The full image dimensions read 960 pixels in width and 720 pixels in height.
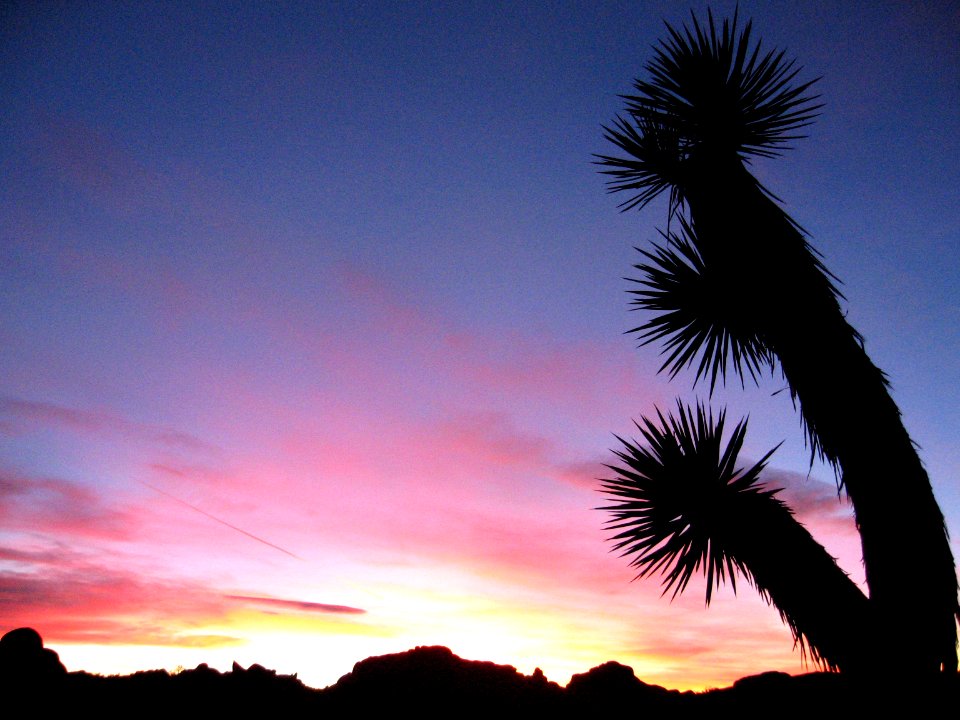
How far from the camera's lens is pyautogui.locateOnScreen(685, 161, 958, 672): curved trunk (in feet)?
10.7

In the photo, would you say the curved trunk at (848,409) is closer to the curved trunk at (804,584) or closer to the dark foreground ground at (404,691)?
the curved trunk at (804,584)

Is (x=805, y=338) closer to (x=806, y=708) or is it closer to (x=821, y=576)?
(x=821, y=576)

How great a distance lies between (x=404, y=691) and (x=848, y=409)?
3817 millimetres

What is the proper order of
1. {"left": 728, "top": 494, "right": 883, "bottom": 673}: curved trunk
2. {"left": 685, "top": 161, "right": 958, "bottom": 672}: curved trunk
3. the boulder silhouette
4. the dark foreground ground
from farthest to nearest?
the boulder silhouette, the dark foreground ground, {"left": 728, "top": 494, "right": 883, "bottom": 673}: curved trunk, {"left": 685, "top": 161, "right": 958, "bottom": 672}: curved trunk

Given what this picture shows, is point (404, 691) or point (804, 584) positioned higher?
point (804, 584)

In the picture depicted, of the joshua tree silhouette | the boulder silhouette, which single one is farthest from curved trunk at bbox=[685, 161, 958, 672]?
the boulder silhouette

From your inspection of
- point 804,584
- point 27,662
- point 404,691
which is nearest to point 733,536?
point 804,584

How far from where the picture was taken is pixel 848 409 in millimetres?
3695

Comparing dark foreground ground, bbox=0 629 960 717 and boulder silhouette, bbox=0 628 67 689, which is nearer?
dark foreground ground, bbox=0 629 960 717

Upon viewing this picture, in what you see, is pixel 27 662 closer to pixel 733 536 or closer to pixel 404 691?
pixel 404 691

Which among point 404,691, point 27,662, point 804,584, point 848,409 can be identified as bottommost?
point 404,691

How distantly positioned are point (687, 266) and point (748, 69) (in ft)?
7.47

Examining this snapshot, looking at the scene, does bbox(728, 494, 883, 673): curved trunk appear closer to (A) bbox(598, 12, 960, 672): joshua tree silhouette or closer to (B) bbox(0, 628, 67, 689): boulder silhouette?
(A) bbox(598, 12, 960, 672): joshua tree silhouette

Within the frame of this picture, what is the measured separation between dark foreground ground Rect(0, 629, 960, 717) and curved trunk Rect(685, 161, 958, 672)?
0.41 metres
